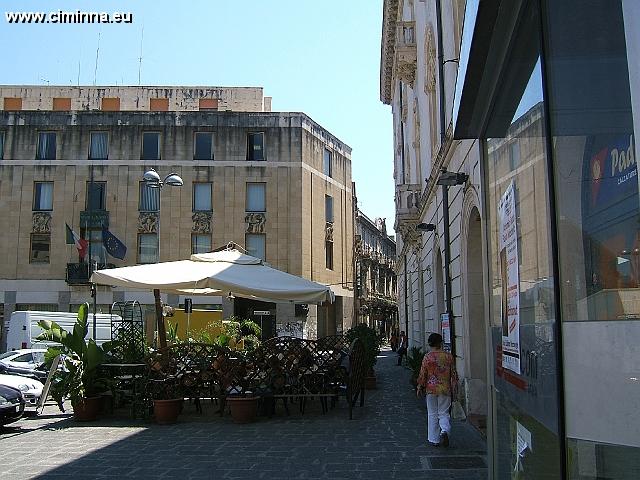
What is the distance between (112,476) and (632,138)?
6.66 metres

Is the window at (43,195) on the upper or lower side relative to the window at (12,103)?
lower

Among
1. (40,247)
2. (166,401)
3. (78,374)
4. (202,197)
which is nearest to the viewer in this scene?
(166,401)

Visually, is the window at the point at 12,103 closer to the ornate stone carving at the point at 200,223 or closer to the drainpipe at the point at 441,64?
the ornate stone carving at the point at 200,223

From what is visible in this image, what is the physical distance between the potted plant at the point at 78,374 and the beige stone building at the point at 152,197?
27.2 meters

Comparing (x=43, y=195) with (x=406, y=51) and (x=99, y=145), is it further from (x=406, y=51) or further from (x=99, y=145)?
(x=406, y=51)

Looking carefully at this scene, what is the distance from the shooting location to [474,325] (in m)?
11.5

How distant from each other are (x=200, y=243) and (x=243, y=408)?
1165 inches

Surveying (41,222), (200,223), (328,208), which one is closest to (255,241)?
(200,223)

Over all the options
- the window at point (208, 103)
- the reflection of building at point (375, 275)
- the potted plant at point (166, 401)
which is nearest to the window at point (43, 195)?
the window at point (208, 103)

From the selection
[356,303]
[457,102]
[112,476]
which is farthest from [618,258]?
[356,303]

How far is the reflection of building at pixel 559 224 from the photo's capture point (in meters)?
1.88

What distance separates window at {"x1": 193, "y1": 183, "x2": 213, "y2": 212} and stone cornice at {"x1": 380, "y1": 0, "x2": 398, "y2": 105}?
12.6 metres

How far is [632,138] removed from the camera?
1.82 metres

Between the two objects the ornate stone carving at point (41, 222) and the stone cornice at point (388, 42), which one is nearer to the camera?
the stone cornice at point (388, 42)
